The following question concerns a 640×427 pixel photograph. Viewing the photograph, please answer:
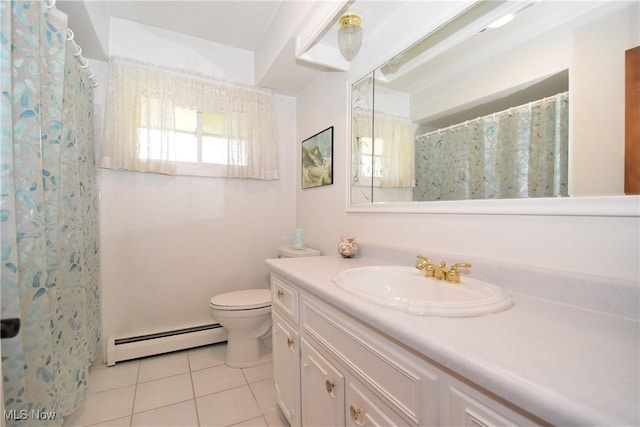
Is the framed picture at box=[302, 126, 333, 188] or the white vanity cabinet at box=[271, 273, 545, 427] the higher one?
the framed picture at box=[302, 126, 333, 188]

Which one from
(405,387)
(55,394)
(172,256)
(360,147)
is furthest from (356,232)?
(55,394)

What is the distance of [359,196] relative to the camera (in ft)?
5.52

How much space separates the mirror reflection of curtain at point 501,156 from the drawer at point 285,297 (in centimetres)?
71

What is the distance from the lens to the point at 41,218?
102 cm

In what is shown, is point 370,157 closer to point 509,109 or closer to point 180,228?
point 509,109

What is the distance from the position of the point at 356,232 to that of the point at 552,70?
43.8 inches

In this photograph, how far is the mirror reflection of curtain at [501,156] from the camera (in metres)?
0.83

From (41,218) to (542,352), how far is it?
5.03ft

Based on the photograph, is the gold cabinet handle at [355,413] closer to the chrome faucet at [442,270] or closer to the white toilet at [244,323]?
the chrome faucet at [442,270]

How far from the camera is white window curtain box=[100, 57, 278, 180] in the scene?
6.12ft

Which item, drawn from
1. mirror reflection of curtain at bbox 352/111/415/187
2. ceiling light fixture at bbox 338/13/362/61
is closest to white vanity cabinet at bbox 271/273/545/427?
mirror reflection of curtain at bbox 352/111/415/187

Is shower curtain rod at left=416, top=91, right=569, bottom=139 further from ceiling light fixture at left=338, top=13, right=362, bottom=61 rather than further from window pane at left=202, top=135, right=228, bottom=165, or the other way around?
window pane at left=202, top=135, right=228, bottom=165

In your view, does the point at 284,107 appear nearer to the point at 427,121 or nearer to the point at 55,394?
the point at 427,121

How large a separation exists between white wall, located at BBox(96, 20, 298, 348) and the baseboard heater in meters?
0.08
